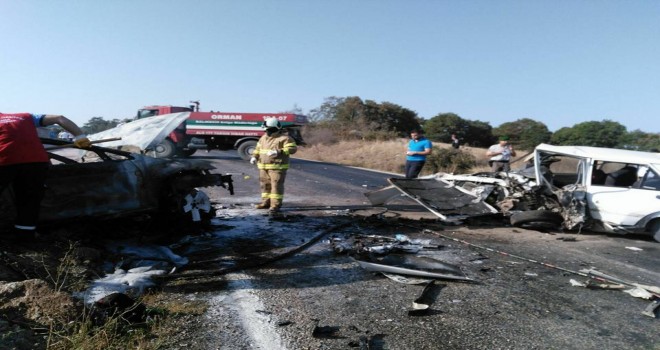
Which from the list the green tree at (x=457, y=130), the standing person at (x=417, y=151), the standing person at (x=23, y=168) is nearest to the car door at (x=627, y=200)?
the standing person at (x=417, y=151)

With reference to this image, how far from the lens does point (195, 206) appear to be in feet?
17.3

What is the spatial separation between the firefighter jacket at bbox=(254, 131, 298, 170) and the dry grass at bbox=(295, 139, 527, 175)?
1289cm

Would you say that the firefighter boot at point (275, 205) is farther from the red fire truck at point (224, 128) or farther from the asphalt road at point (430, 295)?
the red fire truck at point (224, 128)

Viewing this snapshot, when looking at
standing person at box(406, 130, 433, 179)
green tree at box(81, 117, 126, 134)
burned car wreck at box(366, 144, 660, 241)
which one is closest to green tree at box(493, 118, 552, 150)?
green tree at box(81, 117, 126, 134)

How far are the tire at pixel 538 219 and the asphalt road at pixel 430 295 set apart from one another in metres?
0.29

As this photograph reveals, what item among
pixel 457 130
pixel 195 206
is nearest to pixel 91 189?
pixel 195 206

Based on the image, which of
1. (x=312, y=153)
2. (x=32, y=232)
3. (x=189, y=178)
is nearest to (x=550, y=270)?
(x=189, y=178)

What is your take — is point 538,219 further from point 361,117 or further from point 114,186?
point 361,117

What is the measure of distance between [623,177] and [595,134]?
34358 millimetres

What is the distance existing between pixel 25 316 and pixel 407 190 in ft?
16.9

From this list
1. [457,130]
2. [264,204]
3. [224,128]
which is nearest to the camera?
[264,204]

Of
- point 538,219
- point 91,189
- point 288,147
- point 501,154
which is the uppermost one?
point 288,147

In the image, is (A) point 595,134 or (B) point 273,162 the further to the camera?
(A) point 595,134

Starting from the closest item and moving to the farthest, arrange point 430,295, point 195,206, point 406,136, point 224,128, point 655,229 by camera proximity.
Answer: point 430,295
point 195,206
point 655,229
point 224,128
point 406,136
